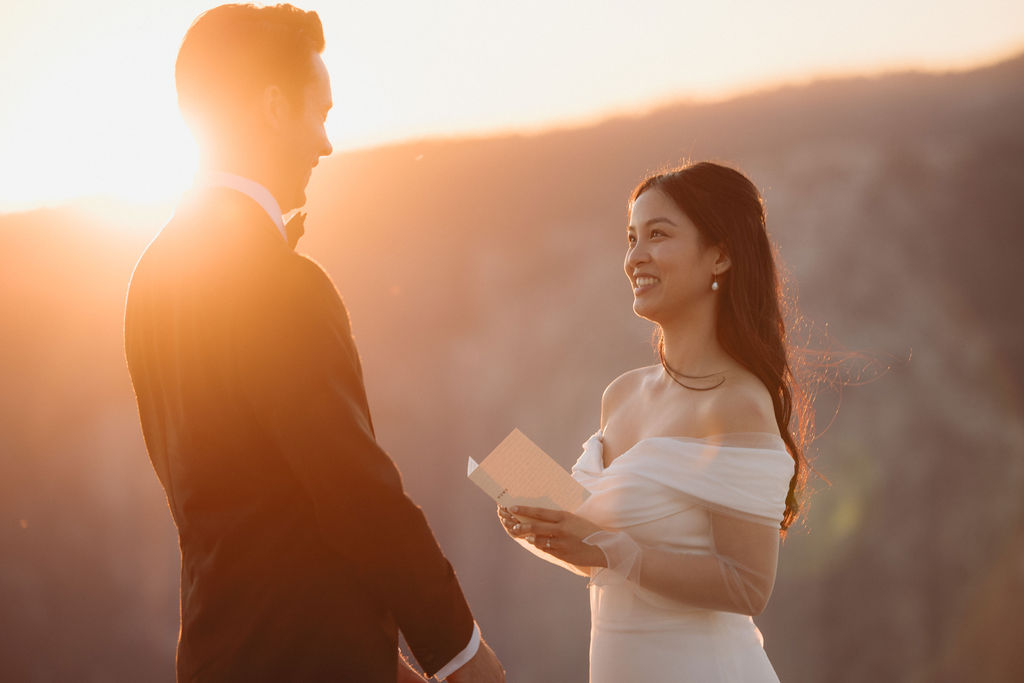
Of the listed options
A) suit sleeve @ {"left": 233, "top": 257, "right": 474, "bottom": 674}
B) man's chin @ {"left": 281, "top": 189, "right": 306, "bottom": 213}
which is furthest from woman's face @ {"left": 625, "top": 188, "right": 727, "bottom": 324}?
suit sleeve @ {"left": 233, "top": 257, "right": 474, "bottom": 674}

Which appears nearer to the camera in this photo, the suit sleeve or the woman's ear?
the suit sleeve

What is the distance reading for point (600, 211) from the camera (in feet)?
28.8

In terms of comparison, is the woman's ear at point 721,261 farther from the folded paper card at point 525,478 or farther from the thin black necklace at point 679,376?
the folded paper card at point 525,478

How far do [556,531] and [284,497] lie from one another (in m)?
0.79

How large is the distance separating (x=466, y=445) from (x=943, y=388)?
4583 mm

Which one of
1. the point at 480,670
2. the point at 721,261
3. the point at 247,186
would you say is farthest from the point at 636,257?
the point at 480,670

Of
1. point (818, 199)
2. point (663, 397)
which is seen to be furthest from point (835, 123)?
point (663, 397)

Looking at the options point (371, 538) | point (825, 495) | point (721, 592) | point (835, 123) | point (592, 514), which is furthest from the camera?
point (835, 123)

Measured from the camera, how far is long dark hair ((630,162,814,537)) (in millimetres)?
2262

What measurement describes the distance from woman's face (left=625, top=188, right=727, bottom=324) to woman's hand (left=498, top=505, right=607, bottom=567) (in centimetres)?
62

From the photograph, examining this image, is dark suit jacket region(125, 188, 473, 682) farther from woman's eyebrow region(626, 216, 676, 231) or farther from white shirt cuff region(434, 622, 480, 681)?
woman's eyebrow region(626, 216, 676, 231)

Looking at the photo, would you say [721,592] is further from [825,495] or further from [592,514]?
[825,495]

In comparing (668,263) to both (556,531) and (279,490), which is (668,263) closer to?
(556,531)

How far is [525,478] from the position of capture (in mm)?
1938
